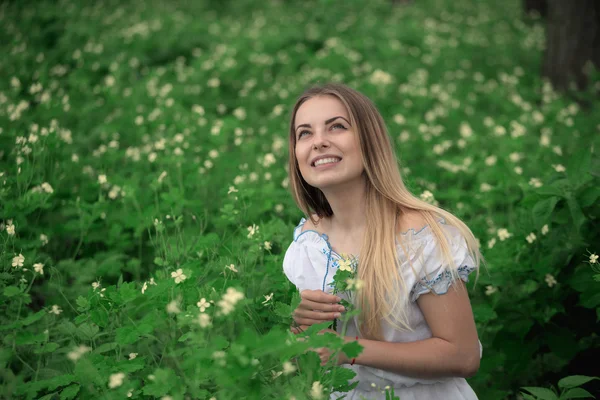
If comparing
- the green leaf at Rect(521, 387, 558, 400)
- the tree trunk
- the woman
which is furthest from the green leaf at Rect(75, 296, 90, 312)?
the tree trunk

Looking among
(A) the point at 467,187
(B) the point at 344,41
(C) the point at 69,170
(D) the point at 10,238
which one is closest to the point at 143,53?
(B) the point at 344,41

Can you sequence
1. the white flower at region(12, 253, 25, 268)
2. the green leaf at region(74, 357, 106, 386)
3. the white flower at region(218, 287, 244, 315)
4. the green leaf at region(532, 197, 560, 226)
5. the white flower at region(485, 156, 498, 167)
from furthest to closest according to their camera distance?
1. the white flower at region(485, 156, 498, 167)
2. the green leaf at region(532, 197, 560, 226)
3. the white flower at region(12, 253, 25, 268)
4. the green leaf at region(74, 357, 106, 386)
5. the white flower at region(218, 287, 244, 315)

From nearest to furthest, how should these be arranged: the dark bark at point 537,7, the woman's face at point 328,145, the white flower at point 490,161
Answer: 1. the woman's face at point 328,145
2. the white flower at point 490,161
3. the dark bark at point 537,7

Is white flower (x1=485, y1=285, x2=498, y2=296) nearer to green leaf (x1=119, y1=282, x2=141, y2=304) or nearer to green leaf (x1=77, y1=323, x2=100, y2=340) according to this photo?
green leaf (x1=119, y1=282, x2=141, y2=304)

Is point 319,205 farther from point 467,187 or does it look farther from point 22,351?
point 467,187

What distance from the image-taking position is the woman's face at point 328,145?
7.21 ft

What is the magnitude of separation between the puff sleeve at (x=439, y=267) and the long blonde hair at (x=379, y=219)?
0.02 m

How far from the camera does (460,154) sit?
5.51 m

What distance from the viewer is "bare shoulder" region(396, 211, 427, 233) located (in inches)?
85.0

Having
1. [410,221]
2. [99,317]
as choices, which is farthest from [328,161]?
[99,317]

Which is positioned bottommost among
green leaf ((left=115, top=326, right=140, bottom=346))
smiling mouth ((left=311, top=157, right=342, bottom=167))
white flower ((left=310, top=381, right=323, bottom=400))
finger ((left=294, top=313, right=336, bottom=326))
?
green leaf ((left=115, top=326, right=140, bottom=346))

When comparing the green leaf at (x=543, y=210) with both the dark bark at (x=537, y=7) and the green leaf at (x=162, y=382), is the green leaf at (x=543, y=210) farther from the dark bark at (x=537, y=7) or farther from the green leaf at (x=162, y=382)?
the dark bark at (x=537, y=7)

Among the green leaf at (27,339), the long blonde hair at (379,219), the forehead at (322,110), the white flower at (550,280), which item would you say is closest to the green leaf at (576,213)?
the white flower at (550,280)

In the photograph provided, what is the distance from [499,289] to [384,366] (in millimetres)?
1271
